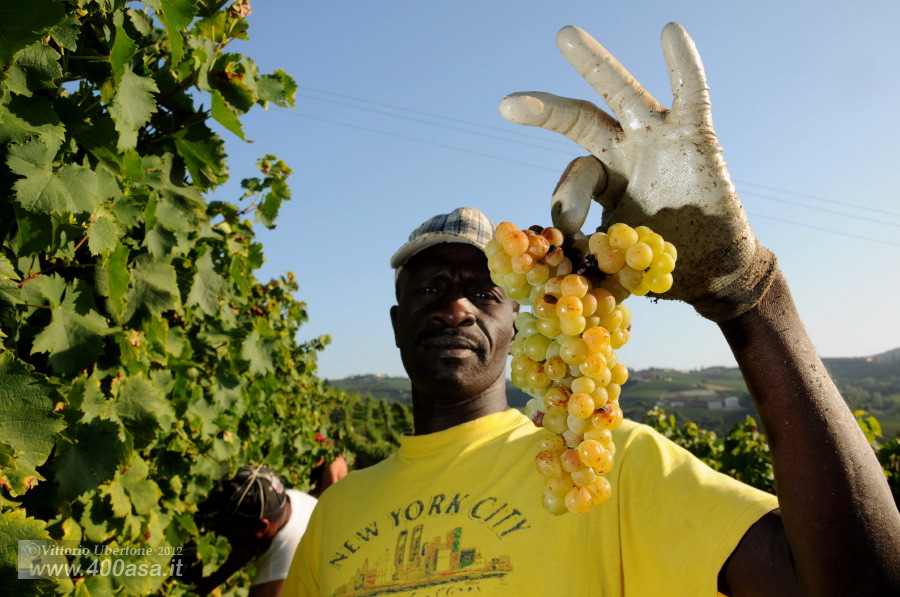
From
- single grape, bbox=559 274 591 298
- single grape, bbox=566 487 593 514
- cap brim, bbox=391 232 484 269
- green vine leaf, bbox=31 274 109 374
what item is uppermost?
cap brim, bbox=391 232 484 269

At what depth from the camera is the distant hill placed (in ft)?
159

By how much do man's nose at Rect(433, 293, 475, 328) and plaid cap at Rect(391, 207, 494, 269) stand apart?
8.9 inches

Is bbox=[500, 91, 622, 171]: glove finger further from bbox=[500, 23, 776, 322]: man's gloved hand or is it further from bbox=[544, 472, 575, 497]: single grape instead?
bbox=[544, 472, 575, 497]: single grape

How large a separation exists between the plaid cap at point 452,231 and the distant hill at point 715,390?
4430 centimetres

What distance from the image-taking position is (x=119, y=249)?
1.78 metres

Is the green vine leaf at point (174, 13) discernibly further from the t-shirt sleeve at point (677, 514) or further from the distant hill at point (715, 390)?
the distant hill at point (715, 390)

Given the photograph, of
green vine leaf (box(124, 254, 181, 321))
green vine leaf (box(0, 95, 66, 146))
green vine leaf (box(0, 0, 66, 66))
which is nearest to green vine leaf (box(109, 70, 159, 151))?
green vine leaf (box(0, 95, 66, 146))

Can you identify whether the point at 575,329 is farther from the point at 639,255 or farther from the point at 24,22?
the point at 24,22

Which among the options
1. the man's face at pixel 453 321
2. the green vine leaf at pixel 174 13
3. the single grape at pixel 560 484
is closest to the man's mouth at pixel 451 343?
the man's face at pixel 453 321

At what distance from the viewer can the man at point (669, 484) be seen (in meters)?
1.18

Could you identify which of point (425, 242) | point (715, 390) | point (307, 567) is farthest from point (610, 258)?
point (715, 390)

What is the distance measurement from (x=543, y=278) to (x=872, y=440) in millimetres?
5636

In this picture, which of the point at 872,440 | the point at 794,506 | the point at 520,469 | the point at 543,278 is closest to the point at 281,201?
the point at 520,469

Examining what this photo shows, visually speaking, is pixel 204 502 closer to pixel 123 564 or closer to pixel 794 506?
pixel 123 564
